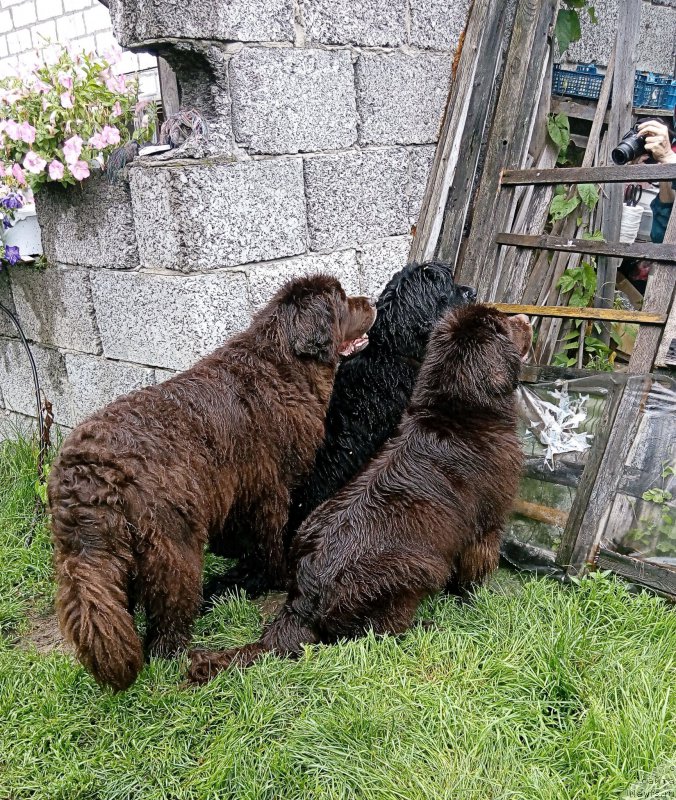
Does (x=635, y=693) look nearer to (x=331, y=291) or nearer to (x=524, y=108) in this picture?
(x=331, y=291)

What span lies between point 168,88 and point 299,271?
142 cm

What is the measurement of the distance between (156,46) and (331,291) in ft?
4.38

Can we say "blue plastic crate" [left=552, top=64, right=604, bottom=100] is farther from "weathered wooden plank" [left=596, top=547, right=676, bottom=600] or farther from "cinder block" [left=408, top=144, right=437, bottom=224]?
"weathered wooden plank" [left=596, top=547, right=676, bottom=600]

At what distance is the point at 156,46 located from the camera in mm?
3084

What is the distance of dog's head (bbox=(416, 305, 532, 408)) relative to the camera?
2695 mm

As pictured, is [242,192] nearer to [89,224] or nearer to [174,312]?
[174,312]

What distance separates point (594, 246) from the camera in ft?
11.4

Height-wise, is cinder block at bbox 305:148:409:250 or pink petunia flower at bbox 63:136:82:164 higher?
pink petunia flower at bbox 63:136:82:164

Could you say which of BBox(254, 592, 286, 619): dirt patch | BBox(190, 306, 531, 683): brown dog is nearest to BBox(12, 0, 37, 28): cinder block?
BBox(190, 306, 531, 683): brown dog

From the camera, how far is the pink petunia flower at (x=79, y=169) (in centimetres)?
363

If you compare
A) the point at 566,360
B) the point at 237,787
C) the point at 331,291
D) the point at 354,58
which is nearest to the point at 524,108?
the point at 354,58

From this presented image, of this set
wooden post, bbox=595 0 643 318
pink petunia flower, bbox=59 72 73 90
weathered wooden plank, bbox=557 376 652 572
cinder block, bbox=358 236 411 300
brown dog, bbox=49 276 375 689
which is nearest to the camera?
brown dog, bbox=49 276 375 689

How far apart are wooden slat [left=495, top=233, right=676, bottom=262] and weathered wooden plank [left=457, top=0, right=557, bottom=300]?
139mm

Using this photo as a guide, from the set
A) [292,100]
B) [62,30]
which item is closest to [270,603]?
[292,100]
